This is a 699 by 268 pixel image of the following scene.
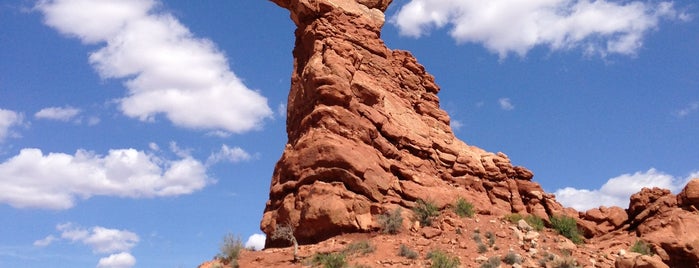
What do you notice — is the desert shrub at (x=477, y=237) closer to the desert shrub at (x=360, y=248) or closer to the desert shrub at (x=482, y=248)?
the desert shrub at (x=482, y=248)

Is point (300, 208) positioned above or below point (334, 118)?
below

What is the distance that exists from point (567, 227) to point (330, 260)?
41.8ft

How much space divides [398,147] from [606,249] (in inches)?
377

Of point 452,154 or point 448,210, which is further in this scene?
point 452,154

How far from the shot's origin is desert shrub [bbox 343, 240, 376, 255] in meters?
23.3

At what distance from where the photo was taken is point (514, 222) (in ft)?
94.2

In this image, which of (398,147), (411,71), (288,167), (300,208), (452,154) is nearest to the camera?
(300,208)

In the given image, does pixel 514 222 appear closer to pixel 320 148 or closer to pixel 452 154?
pixel 452 154

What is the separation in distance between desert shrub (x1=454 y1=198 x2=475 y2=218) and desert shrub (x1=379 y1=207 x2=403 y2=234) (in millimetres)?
3453

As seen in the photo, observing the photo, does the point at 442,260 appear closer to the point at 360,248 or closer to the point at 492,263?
the point at 492,263

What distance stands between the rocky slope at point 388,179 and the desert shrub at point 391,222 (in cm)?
28

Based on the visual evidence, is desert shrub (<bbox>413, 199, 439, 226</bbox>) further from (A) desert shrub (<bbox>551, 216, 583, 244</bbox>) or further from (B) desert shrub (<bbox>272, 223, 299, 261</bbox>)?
(A) desert shrub (<bbox>551, 216, 583, 244</bbox>)

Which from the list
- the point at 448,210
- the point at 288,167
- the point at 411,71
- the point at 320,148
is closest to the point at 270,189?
the point at 288,167

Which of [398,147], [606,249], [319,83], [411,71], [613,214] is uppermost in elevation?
[411,71]
